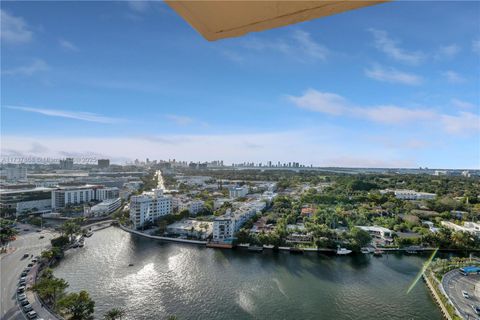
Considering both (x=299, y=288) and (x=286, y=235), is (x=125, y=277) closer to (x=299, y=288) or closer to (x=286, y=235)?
(x=299, y=288)

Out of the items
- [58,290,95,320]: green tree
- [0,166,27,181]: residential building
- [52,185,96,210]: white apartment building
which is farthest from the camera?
[0,166,27,181]: residential building

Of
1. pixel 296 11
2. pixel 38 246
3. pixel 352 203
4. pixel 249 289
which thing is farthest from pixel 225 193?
A: pixel 296 11

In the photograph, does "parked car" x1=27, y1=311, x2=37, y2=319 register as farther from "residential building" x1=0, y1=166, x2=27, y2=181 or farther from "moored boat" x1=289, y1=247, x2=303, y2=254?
"residential building" x1=0, y1=166, x2=27, y2=181

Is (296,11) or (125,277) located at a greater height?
(296,11)

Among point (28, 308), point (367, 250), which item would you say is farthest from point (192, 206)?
point (28, 308)

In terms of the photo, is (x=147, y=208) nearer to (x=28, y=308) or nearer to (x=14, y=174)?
(x=28, y=308)

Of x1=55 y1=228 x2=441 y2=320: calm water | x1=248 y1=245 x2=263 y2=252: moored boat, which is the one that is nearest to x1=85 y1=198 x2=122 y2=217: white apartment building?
x1=55 y1=228 x2=441 y2=320: calm water
